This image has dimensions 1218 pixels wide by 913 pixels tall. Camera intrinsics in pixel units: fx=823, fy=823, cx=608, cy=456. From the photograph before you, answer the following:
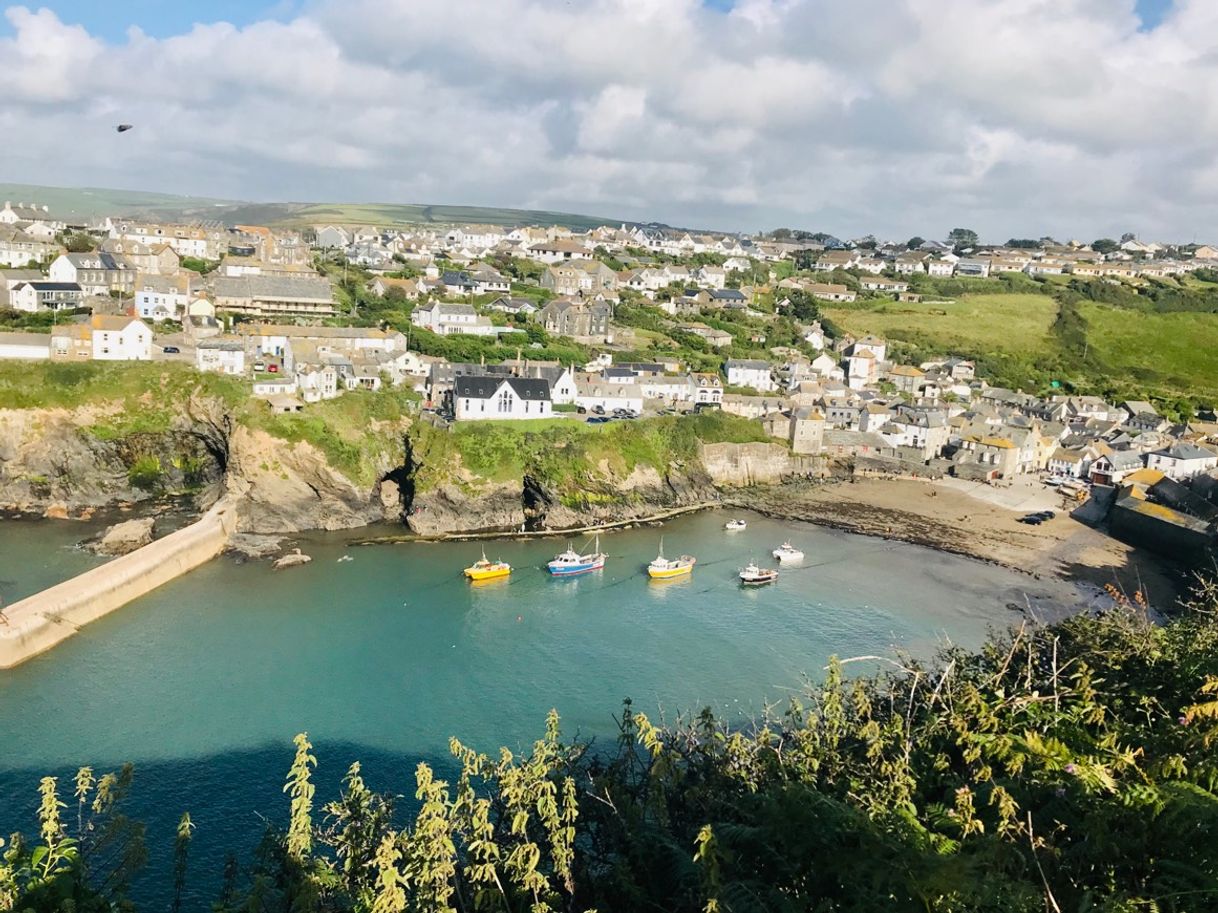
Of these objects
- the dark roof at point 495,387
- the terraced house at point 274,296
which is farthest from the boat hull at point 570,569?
the terraced house at point 274,296

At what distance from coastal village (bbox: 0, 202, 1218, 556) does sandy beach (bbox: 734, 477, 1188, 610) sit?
1868mm

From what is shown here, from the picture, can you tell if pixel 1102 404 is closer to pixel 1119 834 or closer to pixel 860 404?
pixel 860 404

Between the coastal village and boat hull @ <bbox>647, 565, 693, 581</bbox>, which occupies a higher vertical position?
the coastal village

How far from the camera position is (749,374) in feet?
Answer: 187

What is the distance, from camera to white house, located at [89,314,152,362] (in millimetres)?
40562

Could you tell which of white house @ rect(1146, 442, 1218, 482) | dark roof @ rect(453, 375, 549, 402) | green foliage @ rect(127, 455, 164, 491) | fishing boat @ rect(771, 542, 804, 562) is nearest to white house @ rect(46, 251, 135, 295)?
green foliage @ rect(127, 455, 164, 491)

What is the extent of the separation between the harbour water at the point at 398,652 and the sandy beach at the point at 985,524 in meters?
2.61

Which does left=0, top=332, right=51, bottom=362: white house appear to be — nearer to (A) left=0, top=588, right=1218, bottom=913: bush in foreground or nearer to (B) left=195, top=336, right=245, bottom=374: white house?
(B) left=195, top=336, right=245, bottom=374: white house

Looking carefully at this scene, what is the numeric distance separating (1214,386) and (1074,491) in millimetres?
35749

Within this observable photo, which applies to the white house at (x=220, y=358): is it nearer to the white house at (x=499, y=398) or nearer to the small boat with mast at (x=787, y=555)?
the white house at (x=499, y=398)

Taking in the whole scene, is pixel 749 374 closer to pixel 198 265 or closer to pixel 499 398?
pixel 499 398

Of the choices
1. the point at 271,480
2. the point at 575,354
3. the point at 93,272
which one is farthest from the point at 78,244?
the point at 271,480

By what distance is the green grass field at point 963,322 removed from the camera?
77.9 m

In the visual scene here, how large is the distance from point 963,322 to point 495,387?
59.5m
